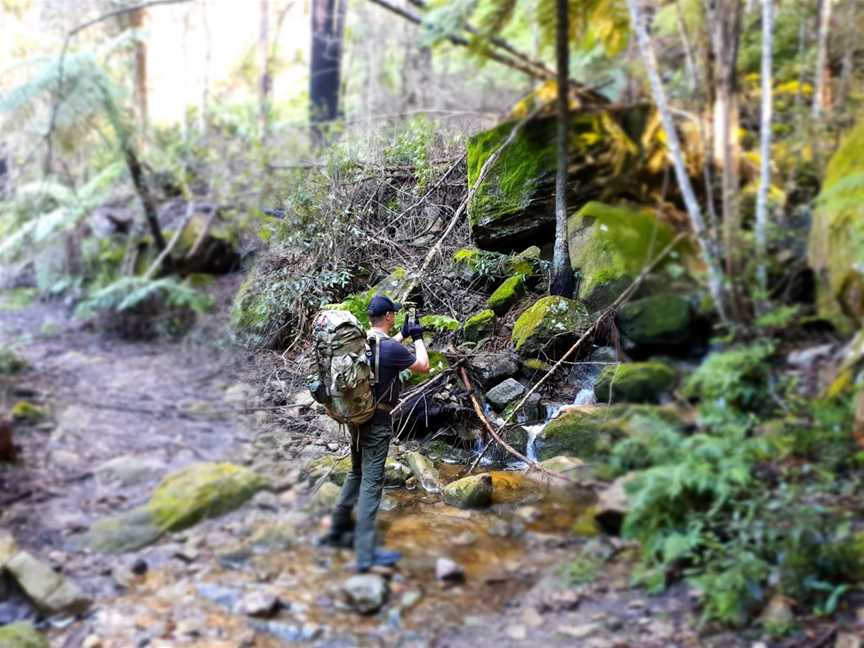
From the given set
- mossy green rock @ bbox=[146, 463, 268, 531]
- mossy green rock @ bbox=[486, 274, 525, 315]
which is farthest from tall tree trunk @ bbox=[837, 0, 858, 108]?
mossy green rock @ bbox=[146, 463, 268, 531]

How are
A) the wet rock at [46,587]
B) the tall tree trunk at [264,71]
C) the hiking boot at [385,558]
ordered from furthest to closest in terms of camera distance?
the tall tree trunk at [264,71]
the wet rock at [46,587]
the hiking boot at [385,558]

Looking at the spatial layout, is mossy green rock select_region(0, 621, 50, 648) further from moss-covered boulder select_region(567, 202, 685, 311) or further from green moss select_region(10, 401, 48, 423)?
moss-covered boulder select_region(567, 202, 685, 311)

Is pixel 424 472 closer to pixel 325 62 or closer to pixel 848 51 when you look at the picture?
pixel 848 51

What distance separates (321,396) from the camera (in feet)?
3.08

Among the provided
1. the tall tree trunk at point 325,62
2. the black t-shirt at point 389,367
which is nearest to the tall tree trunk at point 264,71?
the tall tree trunk at point 325,62

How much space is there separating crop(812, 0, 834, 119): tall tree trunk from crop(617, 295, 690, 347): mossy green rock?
12.8 inches

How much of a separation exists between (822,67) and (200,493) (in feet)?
4.10

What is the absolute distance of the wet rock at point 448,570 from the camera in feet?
3.31

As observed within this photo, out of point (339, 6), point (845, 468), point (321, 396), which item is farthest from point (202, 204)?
point (845, 468)

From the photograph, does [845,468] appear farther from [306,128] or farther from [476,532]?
[306,128]

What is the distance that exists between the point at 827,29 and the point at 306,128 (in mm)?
1062

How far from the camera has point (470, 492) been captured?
3.24ft

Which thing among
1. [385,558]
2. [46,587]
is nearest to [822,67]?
[385,558]

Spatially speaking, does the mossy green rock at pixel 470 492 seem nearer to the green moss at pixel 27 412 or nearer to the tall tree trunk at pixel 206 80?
the green moss at pixel 27 412
